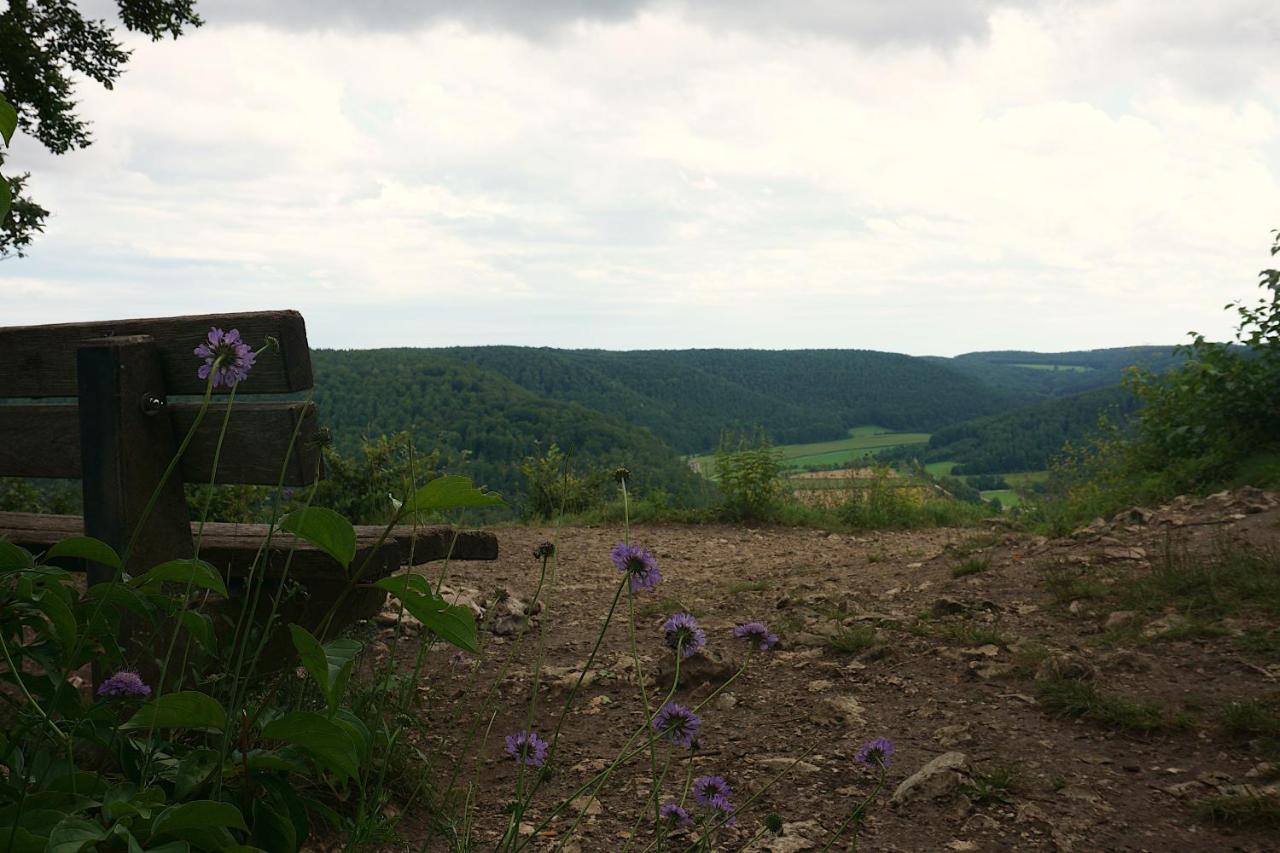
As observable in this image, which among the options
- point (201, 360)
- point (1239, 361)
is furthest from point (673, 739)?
point (1239, 361)

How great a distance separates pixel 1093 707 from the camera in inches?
121

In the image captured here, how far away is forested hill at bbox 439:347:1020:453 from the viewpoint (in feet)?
173

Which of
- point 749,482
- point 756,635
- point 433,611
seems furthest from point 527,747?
point 749,482

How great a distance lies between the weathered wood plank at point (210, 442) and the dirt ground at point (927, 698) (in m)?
0.62

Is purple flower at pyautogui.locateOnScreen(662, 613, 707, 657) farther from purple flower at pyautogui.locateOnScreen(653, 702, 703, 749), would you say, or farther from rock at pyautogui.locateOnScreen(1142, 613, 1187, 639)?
rock at pyautogui.locateOnScreen(1142, 613, 1187, 639)

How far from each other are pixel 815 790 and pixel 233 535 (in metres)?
1.91

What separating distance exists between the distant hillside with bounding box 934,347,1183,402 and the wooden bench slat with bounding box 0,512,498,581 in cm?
6005

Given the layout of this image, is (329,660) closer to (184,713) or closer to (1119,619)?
(184,713)

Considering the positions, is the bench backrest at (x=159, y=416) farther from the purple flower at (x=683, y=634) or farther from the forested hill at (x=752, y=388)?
the forested hill at (x=752, y=388)

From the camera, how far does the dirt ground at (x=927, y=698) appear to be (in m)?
2.52

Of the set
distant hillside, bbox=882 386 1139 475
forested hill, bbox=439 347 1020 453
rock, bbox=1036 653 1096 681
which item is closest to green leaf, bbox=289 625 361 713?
rock, bbox=1036 653 1096 681

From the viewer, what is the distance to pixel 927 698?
Result: 3408 millimetres

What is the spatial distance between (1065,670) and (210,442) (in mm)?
2986

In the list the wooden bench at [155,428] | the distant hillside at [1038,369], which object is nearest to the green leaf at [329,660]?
the wooden bench at [155,428]
